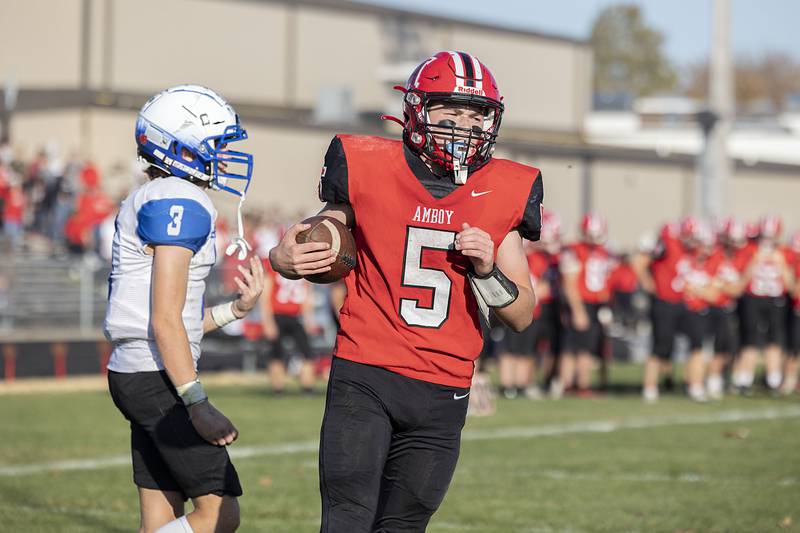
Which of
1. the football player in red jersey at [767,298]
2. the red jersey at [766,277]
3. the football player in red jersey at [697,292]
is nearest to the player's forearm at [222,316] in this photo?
the football player in red jersey at [697,292]

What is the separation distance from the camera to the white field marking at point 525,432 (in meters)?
9.15

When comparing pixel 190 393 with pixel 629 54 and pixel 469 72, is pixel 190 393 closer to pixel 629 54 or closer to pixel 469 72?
pixel 469 72

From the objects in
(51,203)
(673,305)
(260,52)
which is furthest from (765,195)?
(673,305)

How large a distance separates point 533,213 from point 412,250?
0.47 meters

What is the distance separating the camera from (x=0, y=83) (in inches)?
1120

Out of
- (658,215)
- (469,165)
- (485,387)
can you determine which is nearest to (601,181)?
(658,215)

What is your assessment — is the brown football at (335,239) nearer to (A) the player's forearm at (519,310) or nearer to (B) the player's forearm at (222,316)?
(A) the player's forearm at (519,310)

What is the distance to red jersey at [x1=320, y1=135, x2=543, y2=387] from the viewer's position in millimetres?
4316

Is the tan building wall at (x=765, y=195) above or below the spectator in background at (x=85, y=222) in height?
above

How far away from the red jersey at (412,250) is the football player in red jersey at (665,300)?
11.0 m

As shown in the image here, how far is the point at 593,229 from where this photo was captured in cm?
1517

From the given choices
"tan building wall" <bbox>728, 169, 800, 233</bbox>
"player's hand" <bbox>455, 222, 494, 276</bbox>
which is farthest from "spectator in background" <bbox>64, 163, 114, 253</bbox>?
"tan building wall" <bbox>728, 169, 800, 233</bbox>

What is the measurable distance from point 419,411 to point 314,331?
1483 centimetres

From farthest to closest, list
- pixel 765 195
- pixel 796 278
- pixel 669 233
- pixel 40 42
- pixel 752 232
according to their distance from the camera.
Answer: pixel 765 195
pixel 40 42
pixel 752 232
pixel 796 278
pixel 669 233
